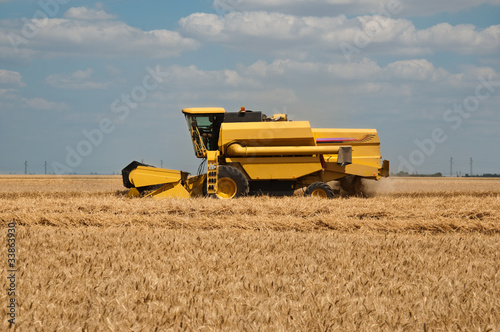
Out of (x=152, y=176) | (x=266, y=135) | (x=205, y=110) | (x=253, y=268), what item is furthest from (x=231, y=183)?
(x=253, y=268)

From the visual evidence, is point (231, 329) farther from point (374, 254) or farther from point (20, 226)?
point (20, 226)

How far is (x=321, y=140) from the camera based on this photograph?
1327 cm

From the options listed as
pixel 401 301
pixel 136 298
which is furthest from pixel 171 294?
pixel 401 301

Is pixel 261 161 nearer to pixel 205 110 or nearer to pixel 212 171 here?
pixel 212 171

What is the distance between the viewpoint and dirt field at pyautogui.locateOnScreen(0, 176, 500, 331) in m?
3.76

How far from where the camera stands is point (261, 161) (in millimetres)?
12820

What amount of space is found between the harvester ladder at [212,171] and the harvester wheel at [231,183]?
12cm

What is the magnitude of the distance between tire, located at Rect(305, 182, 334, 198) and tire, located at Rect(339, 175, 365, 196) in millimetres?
1492

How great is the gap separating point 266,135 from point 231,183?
1.47 m

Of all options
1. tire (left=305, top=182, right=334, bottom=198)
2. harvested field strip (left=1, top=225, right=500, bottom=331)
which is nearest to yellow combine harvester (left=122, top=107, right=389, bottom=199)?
tire (left=305, top=182, right=334, bottom=198)

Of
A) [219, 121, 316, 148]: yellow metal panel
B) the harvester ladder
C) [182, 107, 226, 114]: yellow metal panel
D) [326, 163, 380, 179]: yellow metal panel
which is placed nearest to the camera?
the harvester ladder

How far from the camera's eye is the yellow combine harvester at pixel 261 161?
12.6m

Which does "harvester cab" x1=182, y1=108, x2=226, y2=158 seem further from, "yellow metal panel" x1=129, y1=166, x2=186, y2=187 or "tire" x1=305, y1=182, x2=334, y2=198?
"tire" x1=305, y1=182, x2=334, y2=198

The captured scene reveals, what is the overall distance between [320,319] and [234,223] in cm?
527
